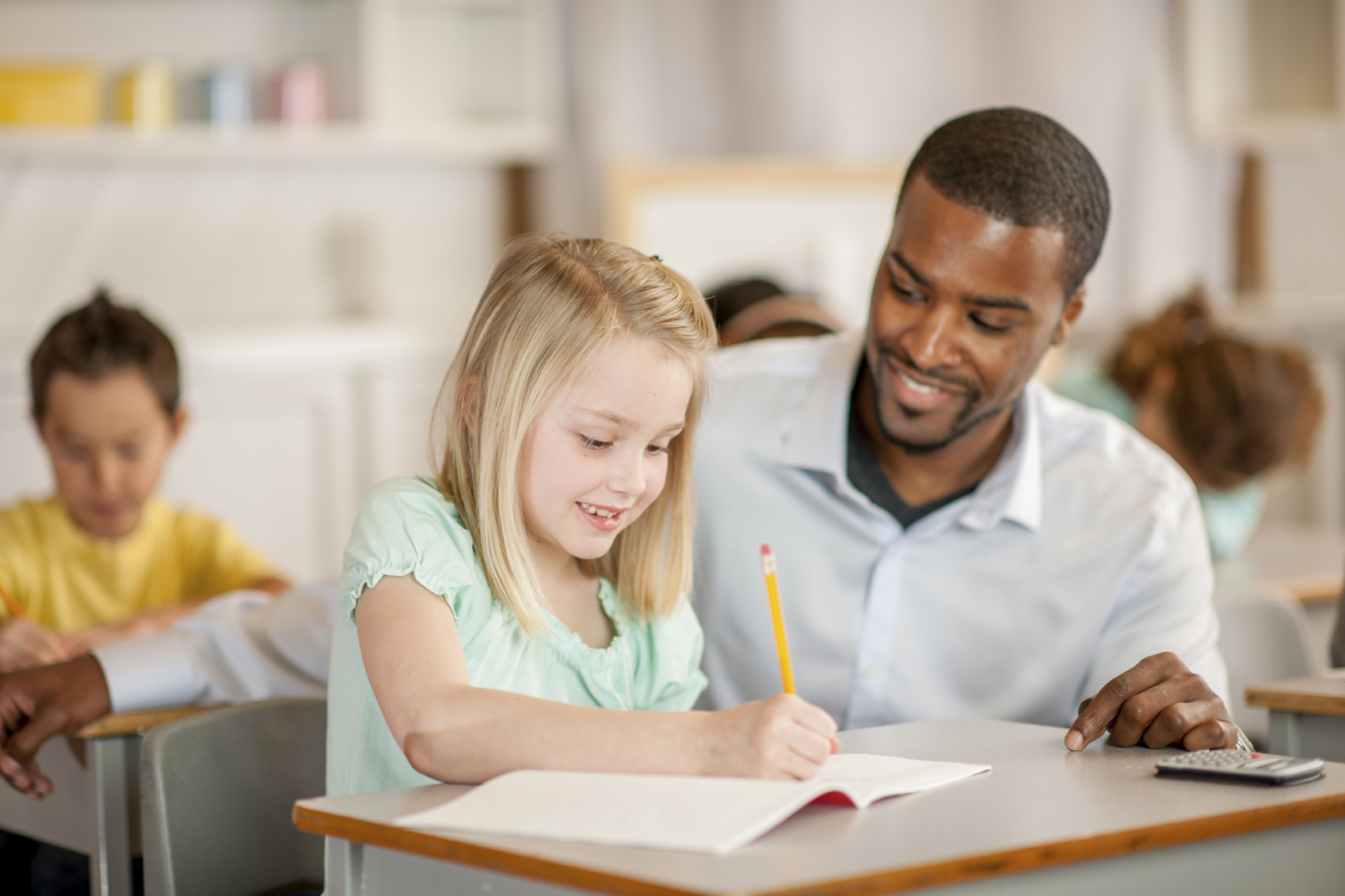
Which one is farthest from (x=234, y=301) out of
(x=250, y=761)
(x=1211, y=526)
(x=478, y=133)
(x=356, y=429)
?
(x=250, y=761)

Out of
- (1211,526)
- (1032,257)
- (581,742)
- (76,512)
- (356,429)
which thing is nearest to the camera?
(581,742)

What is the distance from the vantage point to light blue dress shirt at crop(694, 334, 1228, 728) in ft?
5.57

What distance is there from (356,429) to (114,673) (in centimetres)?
250

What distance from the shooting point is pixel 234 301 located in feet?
13.6

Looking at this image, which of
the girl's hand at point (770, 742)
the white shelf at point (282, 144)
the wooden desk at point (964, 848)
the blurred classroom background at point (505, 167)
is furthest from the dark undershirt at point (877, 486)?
the white shelf at point (282, 144)

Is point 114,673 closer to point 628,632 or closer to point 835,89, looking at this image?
point 628,632

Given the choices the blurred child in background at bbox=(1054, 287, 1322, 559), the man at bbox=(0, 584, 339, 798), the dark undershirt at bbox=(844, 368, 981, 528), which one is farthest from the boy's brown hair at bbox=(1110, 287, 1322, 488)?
the man at bbox=(0, 584, 339, 798)

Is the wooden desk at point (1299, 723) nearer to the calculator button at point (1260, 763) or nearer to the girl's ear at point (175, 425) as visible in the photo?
the calculator button at point (1260, 763)

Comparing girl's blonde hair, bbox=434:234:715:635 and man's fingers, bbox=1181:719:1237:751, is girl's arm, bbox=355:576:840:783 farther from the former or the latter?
man's fingers, bbox=1181:719:1237:751

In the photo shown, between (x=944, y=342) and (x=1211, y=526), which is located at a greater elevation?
(x=944, y=342)

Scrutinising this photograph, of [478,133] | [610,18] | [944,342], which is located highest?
[610,18]

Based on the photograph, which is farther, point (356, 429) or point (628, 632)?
point (356, 429)

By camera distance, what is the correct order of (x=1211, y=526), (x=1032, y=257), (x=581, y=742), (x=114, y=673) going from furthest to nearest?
(x=1211, y=526) → (x=1032, y=257) → (x=114, y=673) → (x=581, y=742)

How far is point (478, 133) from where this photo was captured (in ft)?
13.3
